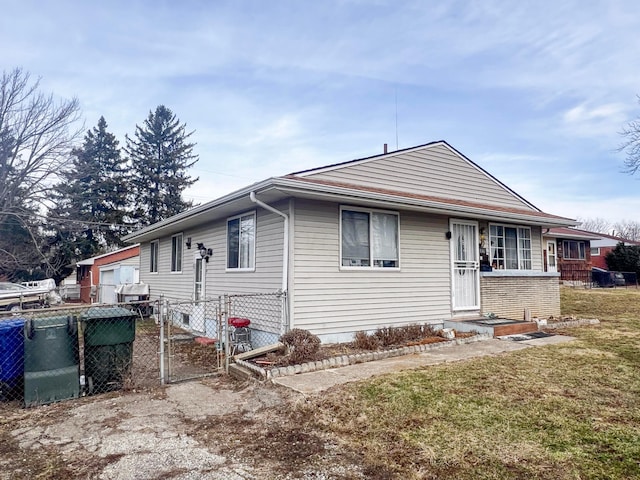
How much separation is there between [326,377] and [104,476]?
3010 millimetres

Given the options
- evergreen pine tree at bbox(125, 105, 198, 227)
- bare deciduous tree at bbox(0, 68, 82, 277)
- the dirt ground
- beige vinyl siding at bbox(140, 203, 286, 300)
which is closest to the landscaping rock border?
beige vinyl siding at bbox(140, 203, 286, 300)

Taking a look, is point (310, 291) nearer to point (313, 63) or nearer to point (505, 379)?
point (505, 379)

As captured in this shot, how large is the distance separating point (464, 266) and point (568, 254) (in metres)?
20.3

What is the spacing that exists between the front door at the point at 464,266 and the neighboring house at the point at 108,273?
48.6ft

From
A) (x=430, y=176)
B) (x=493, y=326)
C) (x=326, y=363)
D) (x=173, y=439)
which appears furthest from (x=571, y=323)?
(x=173, y=439)

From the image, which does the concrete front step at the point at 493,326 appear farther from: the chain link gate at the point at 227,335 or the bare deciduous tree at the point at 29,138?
the bare deciduous tree at the point at 29,138

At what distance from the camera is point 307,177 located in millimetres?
8070

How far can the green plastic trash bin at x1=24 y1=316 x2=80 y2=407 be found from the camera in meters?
4.68

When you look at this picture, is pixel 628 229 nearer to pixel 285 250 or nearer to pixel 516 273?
pixel 516 273

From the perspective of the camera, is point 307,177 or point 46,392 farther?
point 307,177

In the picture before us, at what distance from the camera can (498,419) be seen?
152 inches

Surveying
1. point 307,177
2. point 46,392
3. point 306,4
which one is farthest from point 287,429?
point 306,4

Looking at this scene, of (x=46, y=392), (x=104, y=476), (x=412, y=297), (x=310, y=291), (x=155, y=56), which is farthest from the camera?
(x=155, y=56)

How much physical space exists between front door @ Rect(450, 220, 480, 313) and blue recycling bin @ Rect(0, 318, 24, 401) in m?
8.07
